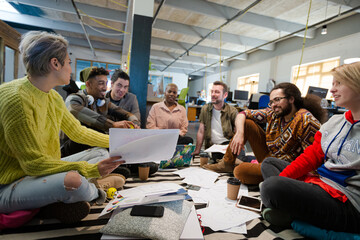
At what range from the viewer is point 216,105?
272cm

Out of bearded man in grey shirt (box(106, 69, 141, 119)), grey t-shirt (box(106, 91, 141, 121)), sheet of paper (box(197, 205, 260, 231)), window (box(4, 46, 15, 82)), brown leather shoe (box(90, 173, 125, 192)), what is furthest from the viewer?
window (box(4, 46, 15, 82))

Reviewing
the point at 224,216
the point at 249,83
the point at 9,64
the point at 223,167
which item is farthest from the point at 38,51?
the point at 249,83

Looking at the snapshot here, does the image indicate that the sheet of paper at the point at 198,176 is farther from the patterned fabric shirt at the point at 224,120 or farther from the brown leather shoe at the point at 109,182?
the patterned fabric shirt at the point at 224,120

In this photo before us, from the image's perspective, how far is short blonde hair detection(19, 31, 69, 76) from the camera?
1033mm

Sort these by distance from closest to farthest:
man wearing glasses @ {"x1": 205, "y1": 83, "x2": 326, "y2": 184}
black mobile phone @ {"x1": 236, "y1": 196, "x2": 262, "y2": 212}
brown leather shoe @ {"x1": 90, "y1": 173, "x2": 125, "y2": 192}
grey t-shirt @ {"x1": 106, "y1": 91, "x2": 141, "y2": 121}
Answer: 1. black mobile phone @ {"x1": 236, "y1": 196, "x2": 262, "y2": 212}
2. brown leather shoe @ {"x1": 90, "y1": 173, "x2": 125, "y2": 192}
3. man wearing glasses @ {"x1": 205, "y1": 83, "x2": 326, "y2": 184}
4. grey t-shirt @ {"x1": 106, "y1": 91, "x2": 141, "y2": 121}

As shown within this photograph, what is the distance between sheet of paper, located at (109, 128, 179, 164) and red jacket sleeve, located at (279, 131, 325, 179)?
0.83m

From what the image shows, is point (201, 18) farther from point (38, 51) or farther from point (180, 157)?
point (38, 51)

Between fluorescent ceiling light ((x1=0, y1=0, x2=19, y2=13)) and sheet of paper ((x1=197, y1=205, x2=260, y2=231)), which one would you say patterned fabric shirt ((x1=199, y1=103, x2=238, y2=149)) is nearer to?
sheet of paper ((x1=197, y1=205, x2=260, y2=231))

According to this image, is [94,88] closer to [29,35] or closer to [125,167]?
[125,167]

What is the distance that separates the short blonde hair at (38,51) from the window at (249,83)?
9919 mm

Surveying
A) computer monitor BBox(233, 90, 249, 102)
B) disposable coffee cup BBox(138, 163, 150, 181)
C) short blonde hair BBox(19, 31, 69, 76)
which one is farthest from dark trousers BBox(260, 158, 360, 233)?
computer monitor BBox(233, 90, 249, 102)

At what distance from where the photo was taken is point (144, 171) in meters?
1.76

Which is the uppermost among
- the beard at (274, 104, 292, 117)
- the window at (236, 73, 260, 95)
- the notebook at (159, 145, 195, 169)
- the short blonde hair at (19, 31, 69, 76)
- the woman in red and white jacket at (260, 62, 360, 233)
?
the window at (236, 73, 260, 95)

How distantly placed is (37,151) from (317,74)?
8.57m
